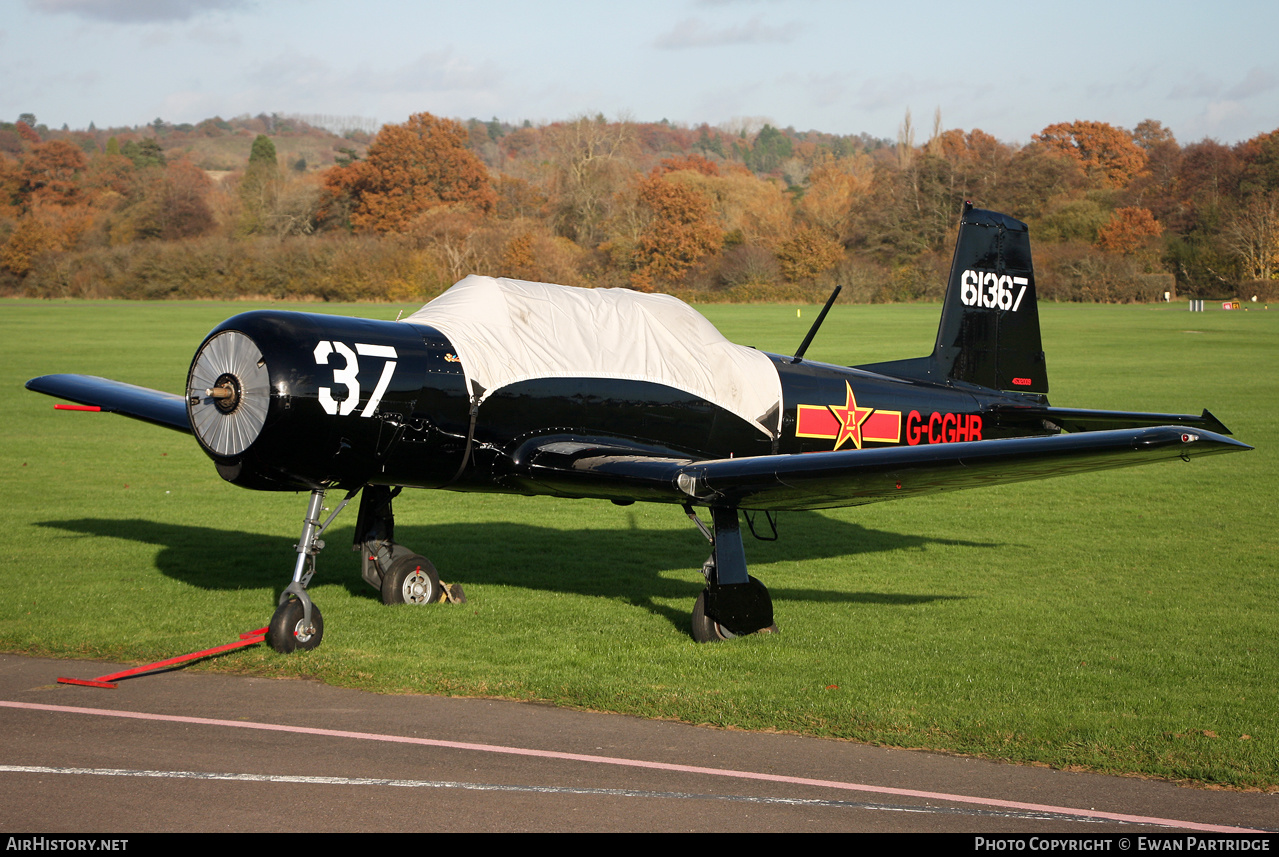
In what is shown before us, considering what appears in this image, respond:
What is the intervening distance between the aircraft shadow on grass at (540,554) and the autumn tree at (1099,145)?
137m

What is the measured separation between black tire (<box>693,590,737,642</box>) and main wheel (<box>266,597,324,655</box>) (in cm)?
266

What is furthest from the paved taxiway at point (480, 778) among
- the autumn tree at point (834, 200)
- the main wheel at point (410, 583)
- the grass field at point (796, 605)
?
the autumn tree at point (834, 200)

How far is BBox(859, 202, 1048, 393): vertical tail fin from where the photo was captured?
1128cm

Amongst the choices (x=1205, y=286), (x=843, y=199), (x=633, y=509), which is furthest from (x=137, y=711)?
(x=843, y=199)

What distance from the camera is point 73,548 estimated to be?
11.5 metres

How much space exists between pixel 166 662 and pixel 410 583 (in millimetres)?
2276

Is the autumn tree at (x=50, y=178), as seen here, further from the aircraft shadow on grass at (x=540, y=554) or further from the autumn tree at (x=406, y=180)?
the aircraft shadow on grass at (x=540, y=554)

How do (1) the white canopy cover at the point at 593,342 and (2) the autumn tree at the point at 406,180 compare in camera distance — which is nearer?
(1) the white canopy cover at the point at 593,342

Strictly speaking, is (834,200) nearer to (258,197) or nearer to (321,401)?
A: (258,197)

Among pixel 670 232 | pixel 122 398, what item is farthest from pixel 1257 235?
pixel 122 398

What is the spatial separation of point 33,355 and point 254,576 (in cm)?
3262

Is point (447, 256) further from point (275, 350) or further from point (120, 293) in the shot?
point (275, 350)

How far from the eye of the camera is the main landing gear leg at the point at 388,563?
362 inches

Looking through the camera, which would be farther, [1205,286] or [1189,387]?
[1205,286]
